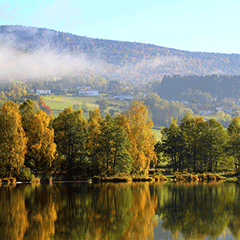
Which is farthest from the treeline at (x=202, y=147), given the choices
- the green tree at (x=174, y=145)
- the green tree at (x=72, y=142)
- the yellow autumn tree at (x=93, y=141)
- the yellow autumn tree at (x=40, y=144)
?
the yellow autumn tree at (x=40, y=144)

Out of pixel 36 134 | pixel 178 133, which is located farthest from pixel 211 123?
pixel 36 134

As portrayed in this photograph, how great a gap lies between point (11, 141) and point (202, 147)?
33765 mm

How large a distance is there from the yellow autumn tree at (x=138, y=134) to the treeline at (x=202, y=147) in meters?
11.6

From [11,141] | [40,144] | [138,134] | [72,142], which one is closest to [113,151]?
[138,134]

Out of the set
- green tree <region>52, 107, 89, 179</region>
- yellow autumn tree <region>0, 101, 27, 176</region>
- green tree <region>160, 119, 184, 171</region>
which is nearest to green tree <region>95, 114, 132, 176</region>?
green tree <region>52, 107, 89, 179</region>

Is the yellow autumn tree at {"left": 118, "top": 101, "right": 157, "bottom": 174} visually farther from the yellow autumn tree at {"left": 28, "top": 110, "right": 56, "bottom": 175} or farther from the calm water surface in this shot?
the calm water surface

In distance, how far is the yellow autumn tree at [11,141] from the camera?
182 feet

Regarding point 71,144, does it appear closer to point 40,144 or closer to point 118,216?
point 40,144

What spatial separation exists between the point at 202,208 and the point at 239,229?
8092 mm

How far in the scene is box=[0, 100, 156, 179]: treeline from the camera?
56531mm

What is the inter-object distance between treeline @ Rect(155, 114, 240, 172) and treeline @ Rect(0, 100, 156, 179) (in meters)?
10.3

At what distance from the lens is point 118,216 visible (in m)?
27.8

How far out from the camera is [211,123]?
7612cm

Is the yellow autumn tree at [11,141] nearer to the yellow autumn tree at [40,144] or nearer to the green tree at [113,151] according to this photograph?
the yellow autumn tree at [40,144]
